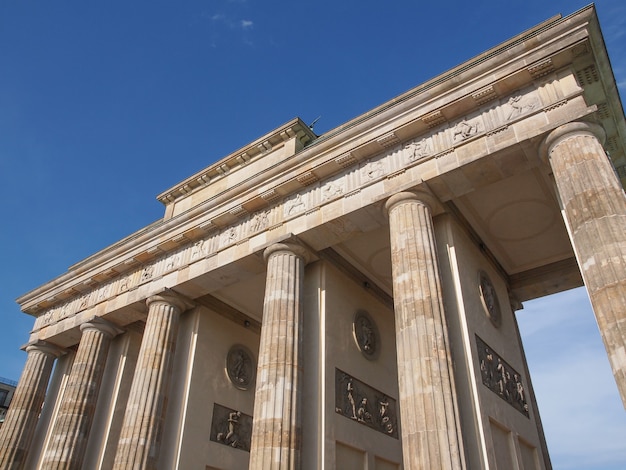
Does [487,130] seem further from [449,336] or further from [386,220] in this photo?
[449,336]

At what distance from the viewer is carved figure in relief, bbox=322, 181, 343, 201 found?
12.7 metres

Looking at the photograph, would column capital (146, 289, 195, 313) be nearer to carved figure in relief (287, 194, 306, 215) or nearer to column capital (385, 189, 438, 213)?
carved figure in relief (287, 194, 306, 215)

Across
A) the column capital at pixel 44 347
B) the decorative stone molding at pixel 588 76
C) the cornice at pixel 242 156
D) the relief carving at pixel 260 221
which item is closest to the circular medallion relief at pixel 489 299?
the decorative stone molding at pixel 588 76

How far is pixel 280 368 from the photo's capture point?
11297 mm

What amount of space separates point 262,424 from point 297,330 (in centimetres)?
228

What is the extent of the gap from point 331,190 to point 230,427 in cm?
821

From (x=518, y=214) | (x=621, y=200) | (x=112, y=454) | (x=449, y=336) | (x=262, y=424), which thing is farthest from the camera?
(x=112, y=454)

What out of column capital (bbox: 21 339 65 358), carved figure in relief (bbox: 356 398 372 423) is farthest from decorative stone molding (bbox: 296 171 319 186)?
column capital (bbox: 21 339 65 358)

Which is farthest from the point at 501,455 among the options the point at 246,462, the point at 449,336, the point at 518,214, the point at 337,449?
the point at 246,462

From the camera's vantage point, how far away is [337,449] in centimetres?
1163

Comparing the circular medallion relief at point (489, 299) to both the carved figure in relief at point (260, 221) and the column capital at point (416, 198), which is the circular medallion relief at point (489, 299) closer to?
the column capital at point (416, 198)

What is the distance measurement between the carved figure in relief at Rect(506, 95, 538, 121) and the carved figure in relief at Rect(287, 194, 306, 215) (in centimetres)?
538

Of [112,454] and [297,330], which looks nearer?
[297,330]

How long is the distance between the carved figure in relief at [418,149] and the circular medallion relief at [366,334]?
4848 millimetres
